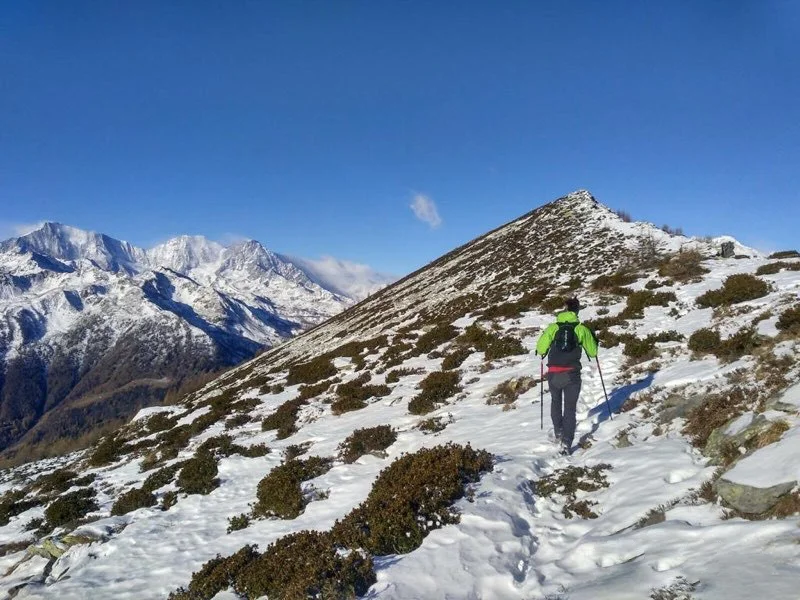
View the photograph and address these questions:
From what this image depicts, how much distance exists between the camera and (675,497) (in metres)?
6.93

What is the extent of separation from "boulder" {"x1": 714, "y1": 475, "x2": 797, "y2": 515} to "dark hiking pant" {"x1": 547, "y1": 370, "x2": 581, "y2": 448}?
12.7 ft

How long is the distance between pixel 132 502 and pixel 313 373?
14492 mm

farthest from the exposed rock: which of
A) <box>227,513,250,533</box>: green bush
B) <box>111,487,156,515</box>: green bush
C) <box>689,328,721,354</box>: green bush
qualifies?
<box>111,487,156,515</box>: green bush

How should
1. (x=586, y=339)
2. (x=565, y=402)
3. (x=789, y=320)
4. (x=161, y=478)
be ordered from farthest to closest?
(x=161, y=478)
(x=789, y=320)
(x=586, y=339)
(x=565, y=402)

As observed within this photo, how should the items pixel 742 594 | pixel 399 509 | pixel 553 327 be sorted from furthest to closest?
1. pixel 553 327
2. pixel 399 509
3. pixel 742 594

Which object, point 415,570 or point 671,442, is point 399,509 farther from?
point 671,442

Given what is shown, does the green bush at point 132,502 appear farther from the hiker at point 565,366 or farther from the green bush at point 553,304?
the green bush at point 553,304

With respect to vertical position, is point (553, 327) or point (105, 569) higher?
point (553, 327)

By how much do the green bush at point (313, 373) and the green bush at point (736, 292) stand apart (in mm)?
18627

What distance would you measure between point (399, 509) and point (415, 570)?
52.1 inches

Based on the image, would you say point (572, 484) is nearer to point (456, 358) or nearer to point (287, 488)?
point (287, 488)

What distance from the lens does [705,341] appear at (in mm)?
13562

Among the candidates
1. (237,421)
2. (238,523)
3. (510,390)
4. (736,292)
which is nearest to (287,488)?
(238,523)

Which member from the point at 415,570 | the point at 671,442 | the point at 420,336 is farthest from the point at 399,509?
the point at 420,336
